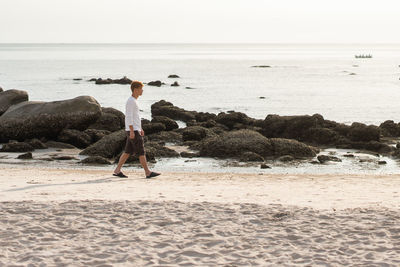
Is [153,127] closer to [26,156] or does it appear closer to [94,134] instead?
[94,134]

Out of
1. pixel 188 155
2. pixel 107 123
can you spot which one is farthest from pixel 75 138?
pixel 188 155

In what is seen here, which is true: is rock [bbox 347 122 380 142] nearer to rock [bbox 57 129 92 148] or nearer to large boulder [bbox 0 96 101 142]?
rock [bbox 57 129 92 148]

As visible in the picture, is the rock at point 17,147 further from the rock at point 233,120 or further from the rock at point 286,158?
the rock at point 233,120

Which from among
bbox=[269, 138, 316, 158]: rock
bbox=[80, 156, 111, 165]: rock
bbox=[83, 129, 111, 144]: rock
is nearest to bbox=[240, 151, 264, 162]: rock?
bbox=[269, 138, 316, 158]: rock

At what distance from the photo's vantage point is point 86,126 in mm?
19109

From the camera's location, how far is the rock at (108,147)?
51.6ft

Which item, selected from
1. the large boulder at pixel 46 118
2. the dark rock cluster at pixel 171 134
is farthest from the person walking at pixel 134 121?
the large boulder at pixel 46 118

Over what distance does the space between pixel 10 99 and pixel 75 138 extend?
502cm

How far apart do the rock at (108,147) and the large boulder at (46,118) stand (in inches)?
113

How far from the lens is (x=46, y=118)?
1847 centimetres

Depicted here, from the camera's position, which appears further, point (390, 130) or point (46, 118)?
point (390, 130)

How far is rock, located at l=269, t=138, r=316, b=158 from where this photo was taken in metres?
15.7

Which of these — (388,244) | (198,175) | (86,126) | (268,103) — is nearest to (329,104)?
(268,103)

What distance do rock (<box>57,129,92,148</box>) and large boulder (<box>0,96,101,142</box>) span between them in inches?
27.9
